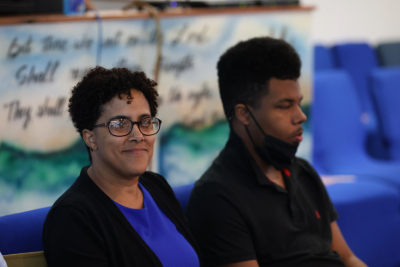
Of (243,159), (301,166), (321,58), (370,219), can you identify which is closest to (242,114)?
(243,159)

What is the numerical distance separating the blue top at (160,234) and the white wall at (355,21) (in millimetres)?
3955

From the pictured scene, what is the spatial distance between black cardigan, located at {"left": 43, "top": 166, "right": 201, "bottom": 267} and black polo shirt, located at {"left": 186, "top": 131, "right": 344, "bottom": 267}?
252 mm

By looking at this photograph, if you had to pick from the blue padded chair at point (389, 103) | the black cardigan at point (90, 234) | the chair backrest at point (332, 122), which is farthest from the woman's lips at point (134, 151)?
the blue padded chair at point (389, 103)

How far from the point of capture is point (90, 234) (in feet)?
3.07

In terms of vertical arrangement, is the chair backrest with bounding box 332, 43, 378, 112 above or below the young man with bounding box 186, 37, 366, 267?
above

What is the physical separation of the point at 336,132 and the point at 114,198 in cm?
194

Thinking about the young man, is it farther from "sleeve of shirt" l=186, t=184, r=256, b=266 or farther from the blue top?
the blue top

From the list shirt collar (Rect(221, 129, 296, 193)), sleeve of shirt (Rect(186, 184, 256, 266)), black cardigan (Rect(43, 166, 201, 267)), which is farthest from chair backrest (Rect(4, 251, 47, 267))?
shirt collar (Rect(221, 129, 296, 193))

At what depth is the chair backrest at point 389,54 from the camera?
15.0ft

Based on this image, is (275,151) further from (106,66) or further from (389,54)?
(389,54)

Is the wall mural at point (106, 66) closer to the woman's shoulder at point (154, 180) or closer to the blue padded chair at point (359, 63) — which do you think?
the woman's shoulder at point (154, 180)

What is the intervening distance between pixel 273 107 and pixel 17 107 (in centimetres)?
89

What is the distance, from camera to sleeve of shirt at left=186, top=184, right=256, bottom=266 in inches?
46.5

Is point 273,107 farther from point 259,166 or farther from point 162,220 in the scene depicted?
point 162,220
